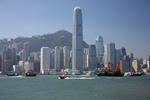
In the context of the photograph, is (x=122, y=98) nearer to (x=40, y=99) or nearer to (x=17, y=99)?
(x=40, y=99)

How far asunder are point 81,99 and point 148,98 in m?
12.2

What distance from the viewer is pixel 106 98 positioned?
45156 mm

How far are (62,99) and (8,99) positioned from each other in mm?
9956

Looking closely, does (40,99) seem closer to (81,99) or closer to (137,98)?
(81,99)

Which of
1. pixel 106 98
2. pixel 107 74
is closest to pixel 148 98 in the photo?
pixel 106 98

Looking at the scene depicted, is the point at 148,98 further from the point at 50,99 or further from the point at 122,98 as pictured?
the point at 50,99

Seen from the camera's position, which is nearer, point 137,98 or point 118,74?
point 137,98

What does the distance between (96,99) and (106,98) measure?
7.95ft

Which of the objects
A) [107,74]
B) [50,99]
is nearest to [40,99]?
[50,99]

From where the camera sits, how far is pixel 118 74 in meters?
184

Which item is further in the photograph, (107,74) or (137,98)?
(107,74)

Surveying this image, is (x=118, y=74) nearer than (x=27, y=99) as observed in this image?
No

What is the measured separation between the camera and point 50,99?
44.1 meters

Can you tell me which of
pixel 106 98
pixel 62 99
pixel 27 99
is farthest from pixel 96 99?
pixel 27 99
